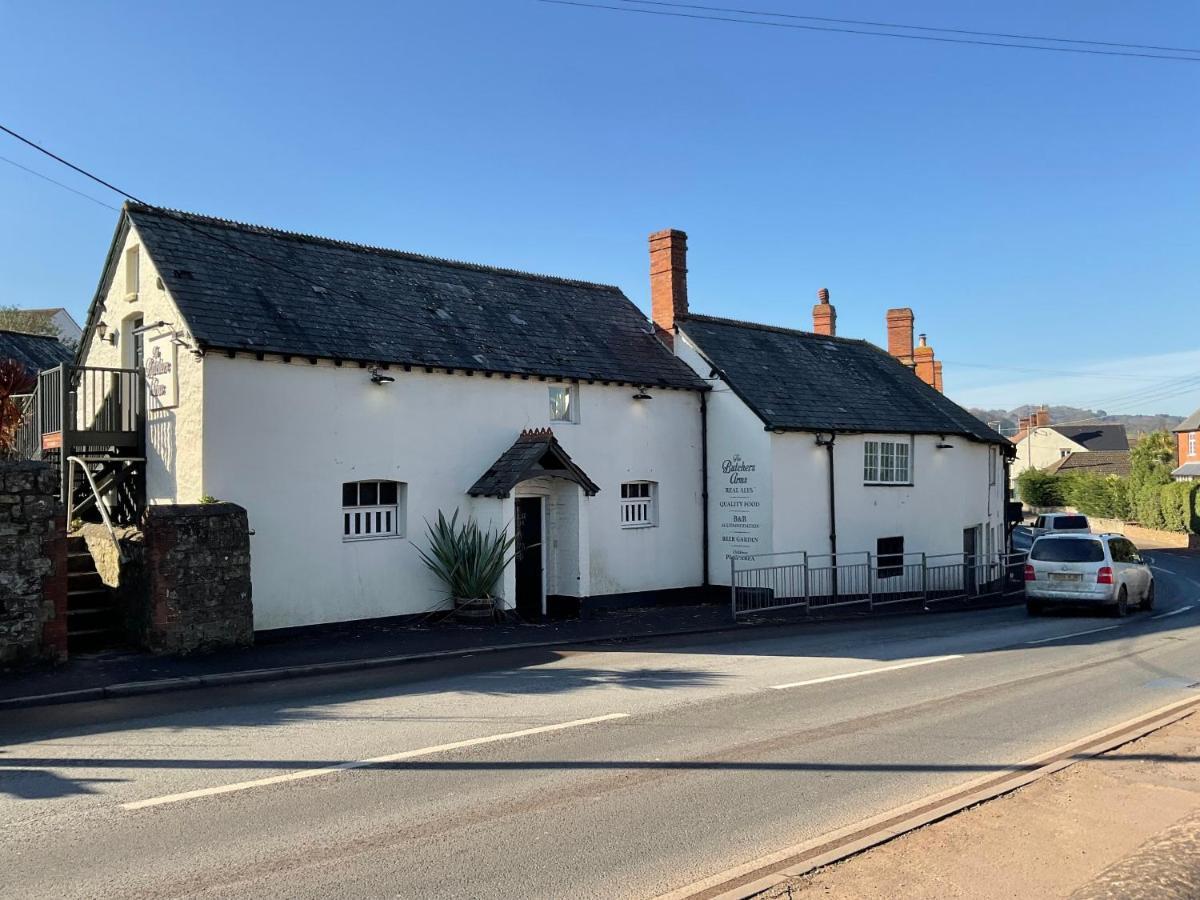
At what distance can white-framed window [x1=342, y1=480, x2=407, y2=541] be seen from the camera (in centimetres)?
1586

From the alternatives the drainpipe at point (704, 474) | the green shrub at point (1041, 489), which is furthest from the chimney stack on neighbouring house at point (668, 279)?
the green shrub at point (1041, 489)

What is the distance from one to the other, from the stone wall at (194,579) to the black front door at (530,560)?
6.09 m

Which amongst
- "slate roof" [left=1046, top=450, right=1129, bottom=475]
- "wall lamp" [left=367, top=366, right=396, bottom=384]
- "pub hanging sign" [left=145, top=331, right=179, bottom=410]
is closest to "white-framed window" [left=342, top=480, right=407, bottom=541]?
"wall lamp" [left=367, top=366, right=396, bottom=384]

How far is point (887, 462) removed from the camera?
967 inches

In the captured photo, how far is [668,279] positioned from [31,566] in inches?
628

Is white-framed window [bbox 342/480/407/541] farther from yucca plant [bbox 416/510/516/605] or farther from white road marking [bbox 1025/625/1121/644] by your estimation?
white road marking [bbox 1025/625/1121/644]

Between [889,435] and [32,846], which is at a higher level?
[889,435]

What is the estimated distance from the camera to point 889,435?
2448 centimetres

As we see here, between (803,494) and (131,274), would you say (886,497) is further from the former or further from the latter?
(131,274)

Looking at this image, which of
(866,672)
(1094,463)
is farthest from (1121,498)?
(866,672)

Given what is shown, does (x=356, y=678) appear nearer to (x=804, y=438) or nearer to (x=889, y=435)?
Result: (x=804, y=438)

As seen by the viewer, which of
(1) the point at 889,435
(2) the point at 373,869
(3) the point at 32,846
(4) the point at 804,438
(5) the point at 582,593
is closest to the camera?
(2) the point at 373,869

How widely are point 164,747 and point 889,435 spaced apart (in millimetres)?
20051

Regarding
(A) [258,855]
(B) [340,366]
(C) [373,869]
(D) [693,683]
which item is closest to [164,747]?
(A) [258,855]
